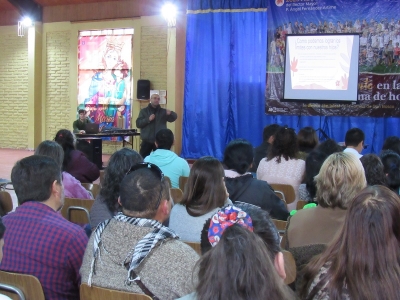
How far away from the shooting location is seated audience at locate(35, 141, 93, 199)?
339cm

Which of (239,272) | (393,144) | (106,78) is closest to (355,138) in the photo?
(393,144)

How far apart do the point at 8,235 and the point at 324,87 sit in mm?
6796

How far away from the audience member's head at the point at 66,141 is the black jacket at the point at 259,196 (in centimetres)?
172

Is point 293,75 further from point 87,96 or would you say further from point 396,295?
point 396,295

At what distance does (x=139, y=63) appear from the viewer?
35.3 feet

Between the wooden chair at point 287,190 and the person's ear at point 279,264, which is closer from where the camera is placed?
the person's ear at point 279,264

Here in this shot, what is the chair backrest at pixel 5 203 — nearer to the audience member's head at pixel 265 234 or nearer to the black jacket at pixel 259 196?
the black jacket at pixel 259 196

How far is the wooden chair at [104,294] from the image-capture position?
1548 millimetres

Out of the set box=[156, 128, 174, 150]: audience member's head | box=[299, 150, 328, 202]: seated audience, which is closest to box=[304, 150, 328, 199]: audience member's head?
box=[299, 150, 328, 202]: seated audience

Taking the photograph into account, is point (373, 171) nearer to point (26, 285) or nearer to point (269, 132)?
point (26, 285)

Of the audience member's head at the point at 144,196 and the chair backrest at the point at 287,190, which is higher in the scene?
the audience member's head at the point at 144,196

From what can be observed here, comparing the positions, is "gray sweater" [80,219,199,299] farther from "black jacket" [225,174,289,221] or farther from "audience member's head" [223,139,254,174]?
"audience member's head" [223,139,254,174]

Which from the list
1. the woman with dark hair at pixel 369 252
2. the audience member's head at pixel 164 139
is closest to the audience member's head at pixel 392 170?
the audience member's head at pixel 164 139

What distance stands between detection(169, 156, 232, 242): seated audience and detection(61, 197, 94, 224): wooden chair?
2.68 ft
